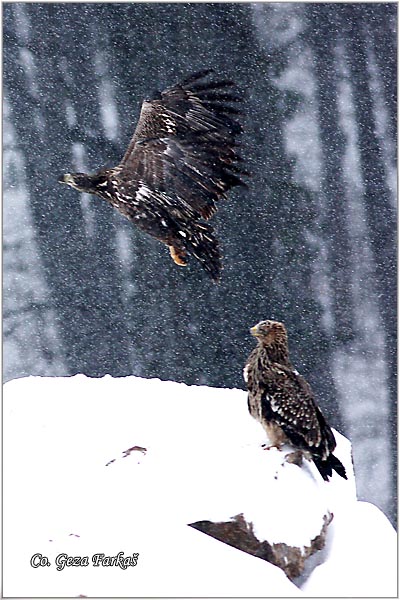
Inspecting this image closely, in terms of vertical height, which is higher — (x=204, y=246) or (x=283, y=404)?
(x=204, y=246)

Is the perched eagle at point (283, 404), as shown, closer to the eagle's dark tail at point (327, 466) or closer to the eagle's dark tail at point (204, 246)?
the eagle's dark tail at point (327, 466)

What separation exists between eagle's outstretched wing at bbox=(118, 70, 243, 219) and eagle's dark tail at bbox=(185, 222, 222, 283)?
58 mm

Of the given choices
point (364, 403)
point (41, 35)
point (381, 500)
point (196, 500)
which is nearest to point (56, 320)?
point (41, 35)

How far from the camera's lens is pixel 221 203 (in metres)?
Result: 6.07

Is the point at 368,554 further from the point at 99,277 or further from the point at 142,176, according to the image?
the point at 99,277

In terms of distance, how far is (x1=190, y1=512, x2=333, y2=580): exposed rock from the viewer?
3.18 metres

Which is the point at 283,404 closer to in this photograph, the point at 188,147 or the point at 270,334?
the point at 270,334

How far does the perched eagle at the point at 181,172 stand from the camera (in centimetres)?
371

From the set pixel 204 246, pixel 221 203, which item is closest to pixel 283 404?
pixel 204 246

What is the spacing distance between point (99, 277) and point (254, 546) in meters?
3.36

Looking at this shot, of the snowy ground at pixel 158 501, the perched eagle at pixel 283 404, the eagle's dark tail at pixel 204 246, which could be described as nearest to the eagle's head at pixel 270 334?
the perched eagle at pixel 283 404

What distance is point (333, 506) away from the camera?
376cm

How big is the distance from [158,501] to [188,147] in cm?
147

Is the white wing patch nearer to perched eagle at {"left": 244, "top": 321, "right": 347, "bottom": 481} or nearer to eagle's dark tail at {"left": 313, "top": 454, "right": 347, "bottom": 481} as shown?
perched eagle at {"left": 244, "top": 321, "right": 347, "bottom": 481}
